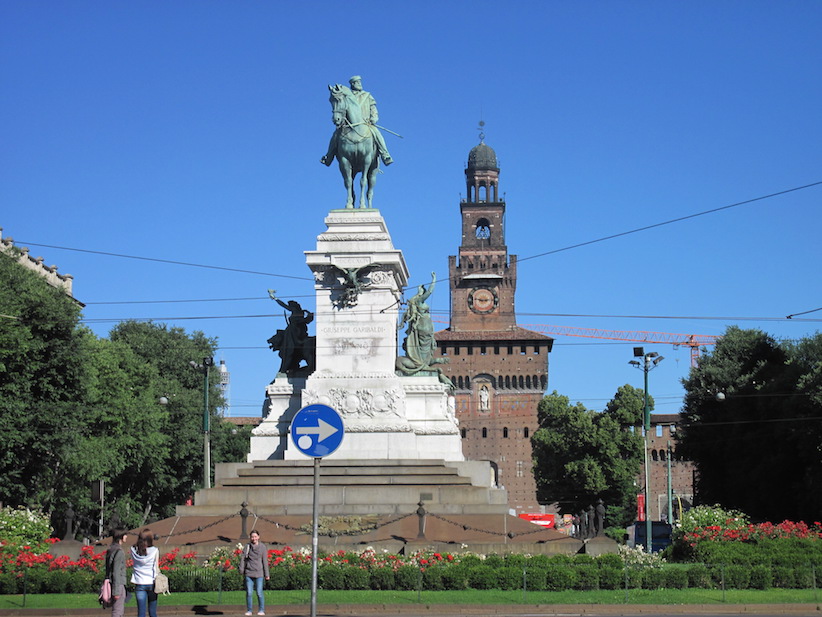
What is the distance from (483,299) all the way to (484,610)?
452ft

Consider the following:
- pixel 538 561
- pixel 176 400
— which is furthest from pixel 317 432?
pixel 176 400

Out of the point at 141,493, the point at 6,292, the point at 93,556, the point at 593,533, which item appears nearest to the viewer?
the point at 93,556

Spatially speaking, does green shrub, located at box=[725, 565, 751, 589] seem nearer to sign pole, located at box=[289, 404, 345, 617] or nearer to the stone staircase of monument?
the stone staircase of monument

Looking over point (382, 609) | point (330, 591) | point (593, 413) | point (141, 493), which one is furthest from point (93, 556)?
point (593, 413)

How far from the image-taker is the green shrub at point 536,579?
85.4 feet

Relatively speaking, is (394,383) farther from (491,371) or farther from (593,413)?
(491,371)

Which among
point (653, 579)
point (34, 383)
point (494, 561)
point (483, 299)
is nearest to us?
point (653, 579)

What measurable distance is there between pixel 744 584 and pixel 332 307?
1700 centimetres

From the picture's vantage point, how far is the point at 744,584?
2720 cm

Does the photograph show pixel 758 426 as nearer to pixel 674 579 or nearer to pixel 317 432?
pixel 674 579

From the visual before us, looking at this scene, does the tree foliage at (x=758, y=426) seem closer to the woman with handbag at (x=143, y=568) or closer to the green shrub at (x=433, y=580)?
the green shrub at (x=433, y=580)

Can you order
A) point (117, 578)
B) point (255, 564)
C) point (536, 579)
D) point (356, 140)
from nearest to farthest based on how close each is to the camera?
point (117, 578) < point (255, 564) < point (536, 579) < point (356, 140)

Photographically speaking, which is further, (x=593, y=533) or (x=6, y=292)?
(x=6, y=292)

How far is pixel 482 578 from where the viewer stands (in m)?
26.2
